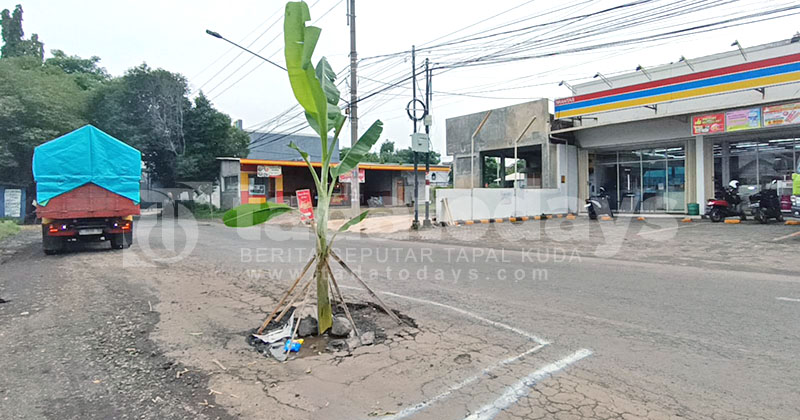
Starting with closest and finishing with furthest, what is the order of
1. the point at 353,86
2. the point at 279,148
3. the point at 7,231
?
1. the point at 7,231
2. the point at 353,86
3. the point at 279,148

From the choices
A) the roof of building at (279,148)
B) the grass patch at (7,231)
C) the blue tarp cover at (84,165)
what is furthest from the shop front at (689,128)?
the roof of building at (279,148)

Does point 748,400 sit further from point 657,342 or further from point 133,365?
point 133,365

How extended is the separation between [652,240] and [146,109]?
32061mm

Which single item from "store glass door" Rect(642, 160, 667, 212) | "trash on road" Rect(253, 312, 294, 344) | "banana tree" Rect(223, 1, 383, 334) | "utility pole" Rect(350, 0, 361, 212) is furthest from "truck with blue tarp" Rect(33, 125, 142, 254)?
"store glass door" Rect(642, 160, 667, 212)

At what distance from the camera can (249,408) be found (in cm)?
320

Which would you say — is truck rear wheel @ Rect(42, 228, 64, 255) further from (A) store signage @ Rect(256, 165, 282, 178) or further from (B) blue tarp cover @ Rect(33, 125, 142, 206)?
(A) store signage @ Rect(256, 165, 282, 178)

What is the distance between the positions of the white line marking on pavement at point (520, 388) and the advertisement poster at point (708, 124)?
1633cm

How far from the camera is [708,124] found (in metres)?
16.5

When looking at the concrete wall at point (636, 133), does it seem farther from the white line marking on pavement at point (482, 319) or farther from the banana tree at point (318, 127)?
the banana tree at point (318, 127)

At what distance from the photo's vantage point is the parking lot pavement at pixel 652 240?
376 inches

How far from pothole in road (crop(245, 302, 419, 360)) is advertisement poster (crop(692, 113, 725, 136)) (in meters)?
16.7

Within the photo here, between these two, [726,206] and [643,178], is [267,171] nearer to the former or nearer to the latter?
[643,178]

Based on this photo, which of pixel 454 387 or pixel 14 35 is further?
pixel 14 35

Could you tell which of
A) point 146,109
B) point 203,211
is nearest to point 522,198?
point 203,211
